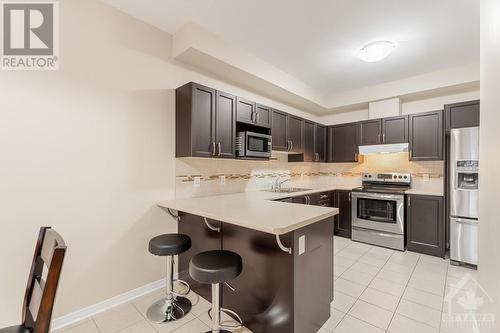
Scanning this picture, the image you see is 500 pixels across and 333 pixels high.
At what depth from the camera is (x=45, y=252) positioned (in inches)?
44.1

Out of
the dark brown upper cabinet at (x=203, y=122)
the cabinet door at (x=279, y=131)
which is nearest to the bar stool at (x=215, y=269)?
the dark brown upper cabinet at (x=203, y=122)

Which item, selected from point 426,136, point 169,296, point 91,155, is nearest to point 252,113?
point 91,155

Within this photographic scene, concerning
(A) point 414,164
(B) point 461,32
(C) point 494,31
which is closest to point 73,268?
(C) point 494,31

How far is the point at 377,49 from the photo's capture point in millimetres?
2832

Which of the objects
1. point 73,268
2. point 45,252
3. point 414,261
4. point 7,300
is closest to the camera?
point 45,252

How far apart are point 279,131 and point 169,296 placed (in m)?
2.67

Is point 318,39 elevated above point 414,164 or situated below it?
above

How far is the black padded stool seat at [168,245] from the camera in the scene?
196cm

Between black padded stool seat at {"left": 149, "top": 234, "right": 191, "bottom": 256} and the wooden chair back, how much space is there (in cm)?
86

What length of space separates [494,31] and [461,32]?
1823 mm

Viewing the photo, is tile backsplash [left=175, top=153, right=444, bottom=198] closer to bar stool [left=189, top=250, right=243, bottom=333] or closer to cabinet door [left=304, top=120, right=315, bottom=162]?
cabinet door [left=304, top=120, right=315, bottom=162]

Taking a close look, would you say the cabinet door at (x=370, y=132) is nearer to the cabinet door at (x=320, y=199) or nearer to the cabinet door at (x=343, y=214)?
the cabinet door at (x=343, y=214)

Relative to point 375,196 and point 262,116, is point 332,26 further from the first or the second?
point 375,196

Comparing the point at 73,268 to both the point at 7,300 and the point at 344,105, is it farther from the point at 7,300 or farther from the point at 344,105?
the point at 344,105
